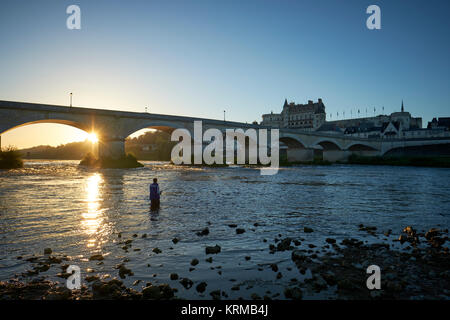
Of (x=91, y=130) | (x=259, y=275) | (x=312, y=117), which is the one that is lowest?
(x=259, y=275)

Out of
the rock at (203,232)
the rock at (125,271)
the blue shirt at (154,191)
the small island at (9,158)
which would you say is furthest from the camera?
the small island at (9,158)

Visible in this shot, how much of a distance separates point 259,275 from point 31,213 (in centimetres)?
1020

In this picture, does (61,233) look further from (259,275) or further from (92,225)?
(259,275)

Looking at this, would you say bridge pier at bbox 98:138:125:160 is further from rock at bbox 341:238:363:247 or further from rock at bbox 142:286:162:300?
rock at bbox 142:286:162:300

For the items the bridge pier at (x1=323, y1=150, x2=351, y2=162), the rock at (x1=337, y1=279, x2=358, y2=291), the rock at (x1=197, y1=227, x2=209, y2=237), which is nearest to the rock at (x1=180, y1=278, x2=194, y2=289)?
the rock at (x1=337, y1=279, x2=358, y2=291)

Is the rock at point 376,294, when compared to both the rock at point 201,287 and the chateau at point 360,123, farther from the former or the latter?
the chateau at point 360,123

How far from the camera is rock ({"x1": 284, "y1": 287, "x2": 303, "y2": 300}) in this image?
4824 millimetres

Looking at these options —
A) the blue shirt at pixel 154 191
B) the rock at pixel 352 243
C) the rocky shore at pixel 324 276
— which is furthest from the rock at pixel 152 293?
the blue shirt at pixel 154 191

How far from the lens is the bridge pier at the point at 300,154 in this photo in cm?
8273

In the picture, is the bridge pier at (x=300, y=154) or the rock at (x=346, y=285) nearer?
the rock at (x=346, y=285)

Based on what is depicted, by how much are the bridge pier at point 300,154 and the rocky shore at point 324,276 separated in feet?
252

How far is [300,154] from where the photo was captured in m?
83.7

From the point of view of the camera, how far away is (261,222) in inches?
416
